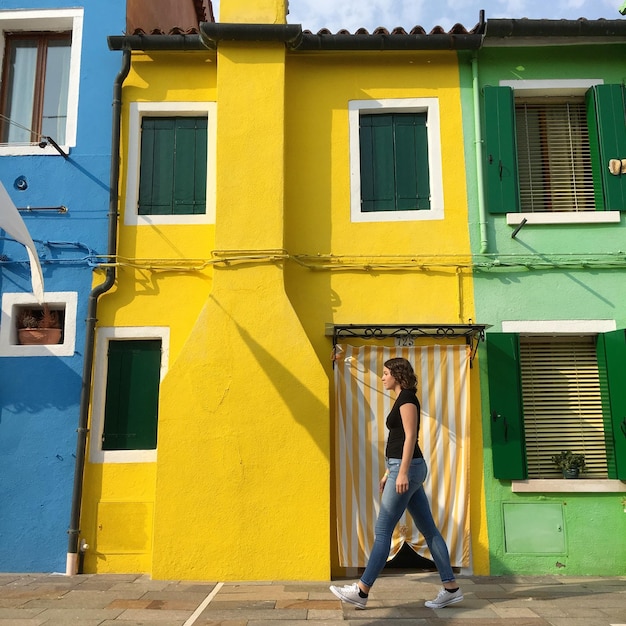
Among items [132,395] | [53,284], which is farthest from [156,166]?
[132,395]

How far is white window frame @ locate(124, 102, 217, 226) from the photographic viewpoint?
7.15 m

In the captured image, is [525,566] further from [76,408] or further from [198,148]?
[198,148]

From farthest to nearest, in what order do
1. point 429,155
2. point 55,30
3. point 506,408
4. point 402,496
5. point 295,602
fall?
point 55,30
point 429,155
point 506,408
point 295,602
point 402,496

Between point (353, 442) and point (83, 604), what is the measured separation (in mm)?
2825

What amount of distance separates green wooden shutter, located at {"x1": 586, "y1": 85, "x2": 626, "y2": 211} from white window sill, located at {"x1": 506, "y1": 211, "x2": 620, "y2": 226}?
110 mm

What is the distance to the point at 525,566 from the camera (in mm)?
6414

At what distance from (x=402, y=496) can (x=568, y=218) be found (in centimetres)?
383

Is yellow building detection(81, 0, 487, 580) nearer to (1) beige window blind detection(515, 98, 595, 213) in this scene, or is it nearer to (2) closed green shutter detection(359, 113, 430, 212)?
(2) closed green shutter detection(359, 113, 430, 212)

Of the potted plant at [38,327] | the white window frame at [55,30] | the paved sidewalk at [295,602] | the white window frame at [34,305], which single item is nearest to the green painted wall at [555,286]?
the paved sidewalk at [295,602]

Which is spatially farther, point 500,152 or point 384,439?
point 500,152

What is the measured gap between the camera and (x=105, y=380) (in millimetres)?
6906

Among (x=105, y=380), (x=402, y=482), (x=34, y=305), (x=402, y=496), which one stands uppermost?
(x=34, y=305)

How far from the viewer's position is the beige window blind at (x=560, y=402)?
22.2ft

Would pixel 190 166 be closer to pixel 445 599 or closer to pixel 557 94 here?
pixel 557 94
